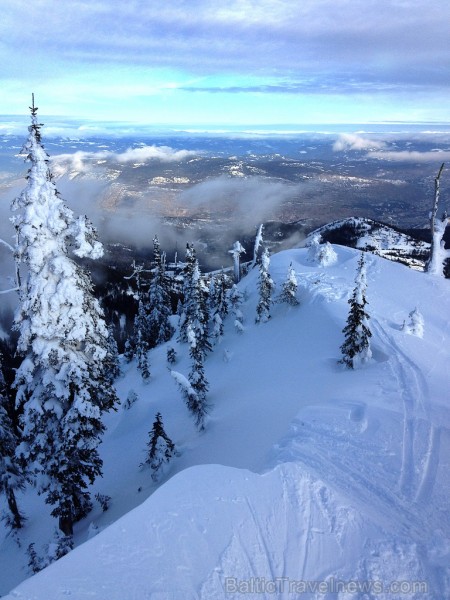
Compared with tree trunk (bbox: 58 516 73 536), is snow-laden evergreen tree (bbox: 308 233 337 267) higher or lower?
higher

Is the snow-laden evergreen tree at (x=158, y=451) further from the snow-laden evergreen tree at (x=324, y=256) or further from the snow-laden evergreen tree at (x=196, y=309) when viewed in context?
the snow-laden evergreen tree at (x=324, y=256)

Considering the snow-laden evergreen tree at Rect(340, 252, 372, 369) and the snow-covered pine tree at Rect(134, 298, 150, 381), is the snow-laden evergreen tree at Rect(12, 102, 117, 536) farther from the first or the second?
the snow-covered pine tree at Rect(134, 298, 150, 381)

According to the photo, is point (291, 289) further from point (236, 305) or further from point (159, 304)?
point (159, 304)

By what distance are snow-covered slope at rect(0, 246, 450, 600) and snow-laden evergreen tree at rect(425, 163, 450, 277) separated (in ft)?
19.6

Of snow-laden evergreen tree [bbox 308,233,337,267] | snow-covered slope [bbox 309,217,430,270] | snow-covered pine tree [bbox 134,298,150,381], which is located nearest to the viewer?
snow-covered pine tree [bbox 134,298,150,381]

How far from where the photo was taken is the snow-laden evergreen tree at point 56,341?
1269 centimetres

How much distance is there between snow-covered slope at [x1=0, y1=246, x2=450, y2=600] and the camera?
690 centimetres

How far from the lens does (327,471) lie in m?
10.5

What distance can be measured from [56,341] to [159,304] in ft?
116

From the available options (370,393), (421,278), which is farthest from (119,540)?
(421,278)

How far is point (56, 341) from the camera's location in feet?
44.5

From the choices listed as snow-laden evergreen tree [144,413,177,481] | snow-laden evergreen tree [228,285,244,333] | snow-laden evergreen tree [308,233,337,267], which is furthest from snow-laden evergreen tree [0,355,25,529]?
snow-laden evergreen tree [308,233,337,267]

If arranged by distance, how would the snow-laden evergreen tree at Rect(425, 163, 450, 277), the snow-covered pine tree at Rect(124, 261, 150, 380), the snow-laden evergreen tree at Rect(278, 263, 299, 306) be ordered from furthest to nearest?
the snow-covered pine tree at Rect(124, 261, 150, 380)
the snow-laden evergreen tree at Rect(278, 263, 299, 306)
the snow-laden evergreen tree at Rect(425, 163, 450, 277)

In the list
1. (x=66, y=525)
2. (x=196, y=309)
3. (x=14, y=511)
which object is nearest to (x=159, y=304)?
(x=196, y=309)
